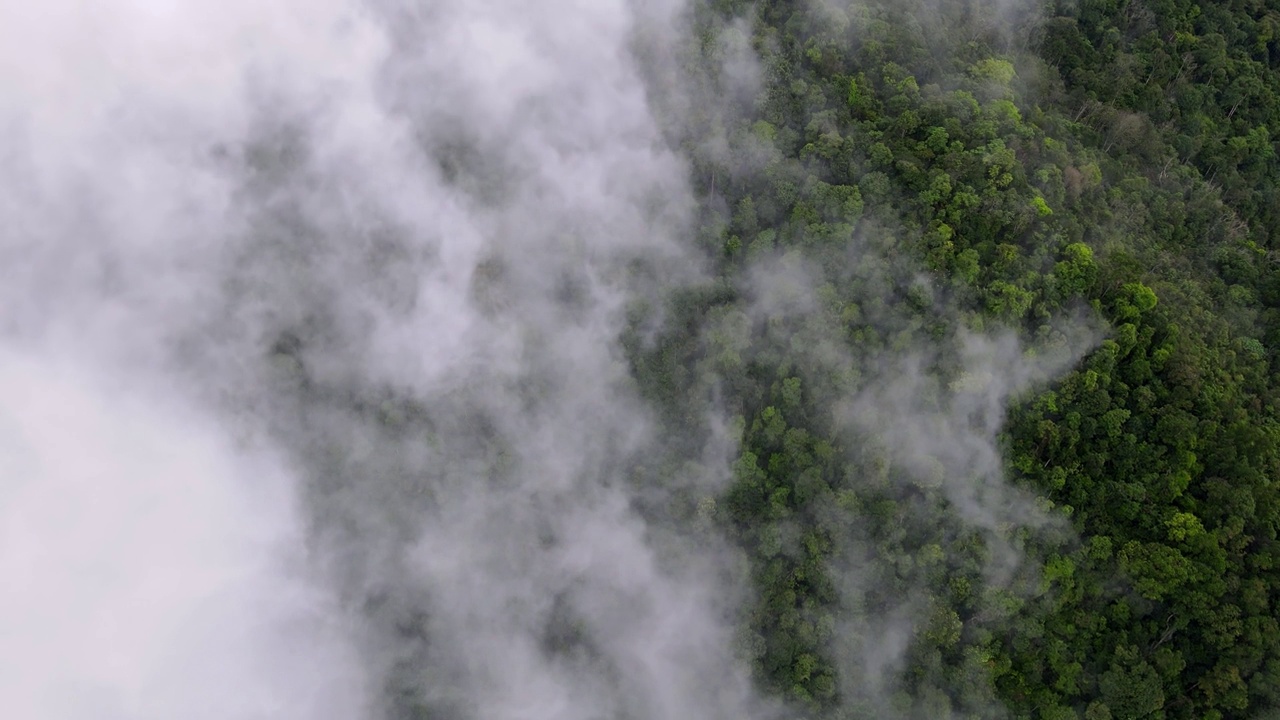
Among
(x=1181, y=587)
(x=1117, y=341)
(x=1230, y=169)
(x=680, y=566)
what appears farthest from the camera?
(x=1230, y=169)

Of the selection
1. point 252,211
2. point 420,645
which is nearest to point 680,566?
point 420,645

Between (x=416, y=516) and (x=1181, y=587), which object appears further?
(x=416, y=516)

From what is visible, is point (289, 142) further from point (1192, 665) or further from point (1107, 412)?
point (1192, 665)

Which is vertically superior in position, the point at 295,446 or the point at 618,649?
the point at 295,446

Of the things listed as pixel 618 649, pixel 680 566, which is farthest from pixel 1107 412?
pixel 618 649

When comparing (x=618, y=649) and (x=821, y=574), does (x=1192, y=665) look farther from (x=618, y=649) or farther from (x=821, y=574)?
(x=618, y=649)

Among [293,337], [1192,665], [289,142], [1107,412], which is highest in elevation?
[289,142]

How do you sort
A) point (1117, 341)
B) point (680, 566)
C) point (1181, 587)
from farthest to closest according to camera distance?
point (680, 566) → point (1117, 341) → point (1181, 587)
